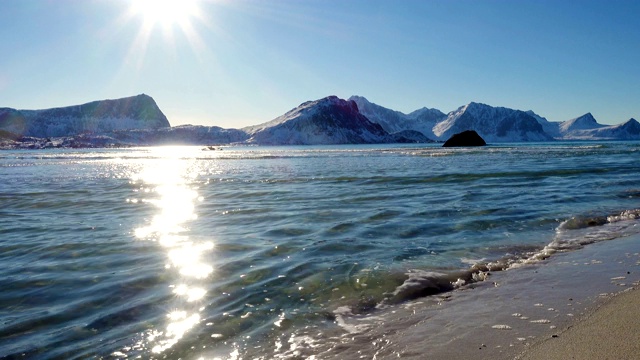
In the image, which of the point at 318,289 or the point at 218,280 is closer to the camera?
the point at 318,289

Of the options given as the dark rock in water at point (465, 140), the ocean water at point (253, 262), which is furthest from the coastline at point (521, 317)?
the dark rock in water at point (465, 140)

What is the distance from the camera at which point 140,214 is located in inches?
649

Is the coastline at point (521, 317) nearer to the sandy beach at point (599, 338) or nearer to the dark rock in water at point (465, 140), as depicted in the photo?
the sandy beach at point (599, 338)

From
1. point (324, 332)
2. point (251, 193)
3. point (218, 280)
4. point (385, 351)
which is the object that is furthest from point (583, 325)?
point (251, 193)

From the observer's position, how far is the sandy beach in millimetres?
4371

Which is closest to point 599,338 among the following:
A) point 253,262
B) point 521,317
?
point 521,317

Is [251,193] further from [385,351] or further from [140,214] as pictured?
[385,351]

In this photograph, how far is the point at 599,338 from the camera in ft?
15.5

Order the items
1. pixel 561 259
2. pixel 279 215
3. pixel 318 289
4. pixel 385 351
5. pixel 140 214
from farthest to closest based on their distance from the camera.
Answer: pixel 140 214 → pixel 279 215 → pixel 561 259 → pixel 318 289 → pixel 385 351

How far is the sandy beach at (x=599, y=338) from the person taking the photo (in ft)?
14.3

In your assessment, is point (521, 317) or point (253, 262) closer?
point (521, 317)

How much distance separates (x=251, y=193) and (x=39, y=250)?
493 inches

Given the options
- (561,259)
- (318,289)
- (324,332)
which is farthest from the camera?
(561,259)

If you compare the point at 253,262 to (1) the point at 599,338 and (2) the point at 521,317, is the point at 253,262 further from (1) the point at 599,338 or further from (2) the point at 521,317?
(1) the point at 599,338
